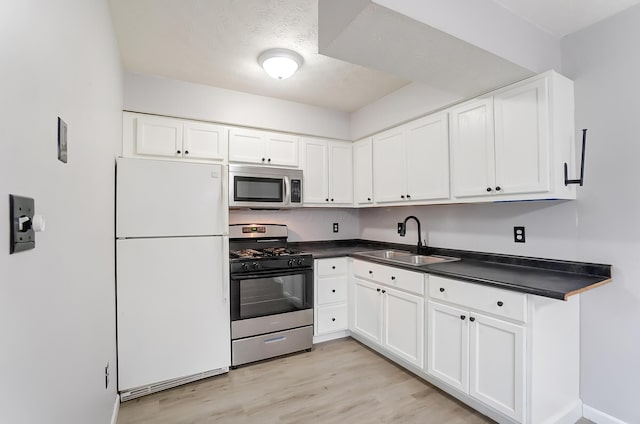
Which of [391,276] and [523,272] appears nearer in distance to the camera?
[523,272]

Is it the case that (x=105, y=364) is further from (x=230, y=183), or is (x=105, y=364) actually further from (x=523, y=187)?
(x=523, y=187)

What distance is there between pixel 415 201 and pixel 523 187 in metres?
0.95

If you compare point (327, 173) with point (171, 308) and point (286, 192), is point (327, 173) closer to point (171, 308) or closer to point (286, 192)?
point (286, 192)

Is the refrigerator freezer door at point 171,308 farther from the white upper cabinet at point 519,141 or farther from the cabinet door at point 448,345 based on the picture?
the white upper cabinet at point 519,141

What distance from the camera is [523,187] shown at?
200cm

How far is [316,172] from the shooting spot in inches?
137

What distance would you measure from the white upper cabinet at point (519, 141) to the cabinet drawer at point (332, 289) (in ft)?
4.90

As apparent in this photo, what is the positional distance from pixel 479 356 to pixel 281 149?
254cm

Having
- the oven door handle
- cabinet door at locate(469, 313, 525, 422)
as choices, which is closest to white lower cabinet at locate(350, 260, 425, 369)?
cabinet door at locate(469, 313, 525, 422)

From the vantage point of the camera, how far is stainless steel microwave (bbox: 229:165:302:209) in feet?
9.62

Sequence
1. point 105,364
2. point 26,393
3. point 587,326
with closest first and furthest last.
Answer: point 26,393 < point 105,364 < point 587,326

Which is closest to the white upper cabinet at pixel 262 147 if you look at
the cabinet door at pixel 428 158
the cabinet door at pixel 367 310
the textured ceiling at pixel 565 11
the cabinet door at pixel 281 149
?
the cabinet door at pixel 281 149

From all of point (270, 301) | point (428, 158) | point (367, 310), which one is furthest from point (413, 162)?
point (270, 301)

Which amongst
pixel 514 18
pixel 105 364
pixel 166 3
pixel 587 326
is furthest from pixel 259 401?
pixel 514 18
